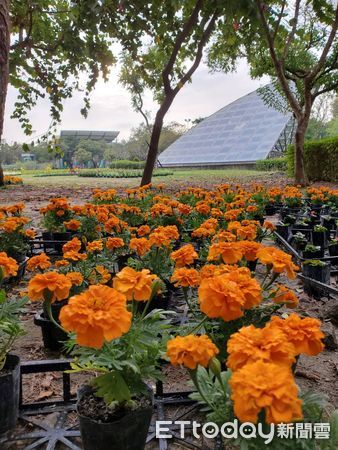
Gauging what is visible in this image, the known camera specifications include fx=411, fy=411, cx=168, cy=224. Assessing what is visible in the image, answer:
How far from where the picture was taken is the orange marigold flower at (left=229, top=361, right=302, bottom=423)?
29.9 inches

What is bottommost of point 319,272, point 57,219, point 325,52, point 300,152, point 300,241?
point 319,272

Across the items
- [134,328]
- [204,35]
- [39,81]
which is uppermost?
[204,35]

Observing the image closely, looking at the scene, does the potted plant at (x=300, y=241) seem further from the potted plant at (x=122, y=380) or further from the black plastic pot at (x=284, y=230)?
the potted plant at (x=122, y=380)

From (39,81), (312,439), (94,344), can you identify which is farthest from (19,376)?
(39,81)

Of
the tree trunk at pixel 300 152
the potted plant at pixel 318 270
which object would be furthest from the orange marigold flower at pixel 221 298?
the tree trunk at pixel 300 152

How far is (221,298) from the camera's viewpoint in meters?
1.15

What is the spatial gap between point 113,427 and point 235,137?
41156mm

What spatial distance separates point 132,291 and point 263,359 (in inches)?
21.5

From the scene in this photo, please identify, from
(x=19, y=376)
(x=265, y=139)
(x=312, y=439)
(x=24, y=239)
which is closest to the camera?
(x=312, y=439)

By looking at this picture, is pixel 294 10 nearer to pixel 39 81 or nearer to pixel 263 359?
pixel 39 81

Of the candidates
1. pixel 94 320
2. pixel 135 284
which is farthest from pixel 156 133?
pixel 94 320

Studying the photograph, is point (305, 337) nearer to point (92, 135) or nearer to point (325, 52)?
point (325, 52)

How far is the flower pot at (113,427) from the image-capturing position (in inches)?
49.9

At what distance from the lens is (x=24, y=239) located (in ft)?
12.5
